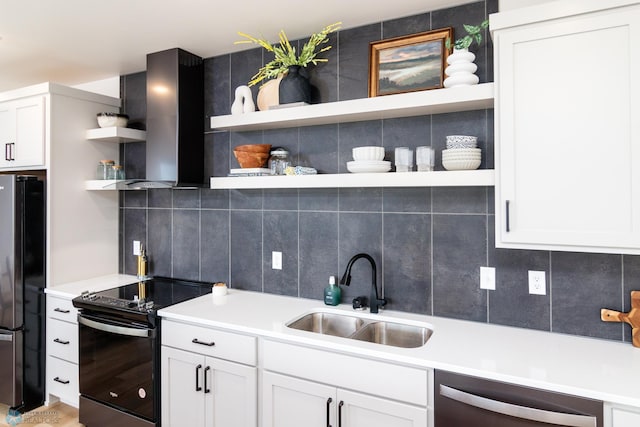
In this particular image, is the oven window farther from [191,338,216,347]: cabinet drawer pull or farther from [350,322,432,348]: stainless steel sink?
[350,322,432,348]: stainless steel sink

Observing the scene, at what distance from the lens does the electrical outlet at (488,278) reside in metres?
1.95

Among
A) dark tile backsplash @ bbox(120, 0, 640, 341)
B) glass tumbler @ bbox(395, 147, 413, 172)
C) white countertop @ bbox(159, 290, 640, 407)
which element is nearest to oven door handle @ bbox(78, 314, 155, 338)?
white countertop @ bbox(159, 290, 640, 407)

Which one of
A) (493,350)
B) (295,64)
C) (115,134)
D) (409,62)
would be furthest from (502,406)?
(115,134)

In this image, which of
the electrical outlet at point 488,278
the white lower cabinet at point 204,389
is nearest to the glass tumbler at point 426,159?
the electrical outlet at point 488,278

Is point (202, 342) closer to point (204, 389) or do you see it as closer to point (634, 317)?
point (204, 389)

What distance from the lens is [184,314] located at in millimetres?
2100

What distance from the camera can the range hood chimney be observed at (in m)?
2.61

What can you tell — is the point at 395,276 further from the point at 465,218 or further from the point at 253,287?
the point at 253,287

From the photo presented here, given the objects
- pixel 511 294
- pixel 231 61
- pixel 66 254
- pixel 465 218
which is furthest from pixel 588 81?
pixel 66 254

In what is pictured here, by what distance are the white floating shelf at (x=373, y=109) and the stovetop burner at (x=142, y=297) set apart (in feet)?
3.60

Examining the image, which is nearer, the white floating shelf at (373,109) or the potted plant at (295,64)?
the white floating shelf at (373,109)

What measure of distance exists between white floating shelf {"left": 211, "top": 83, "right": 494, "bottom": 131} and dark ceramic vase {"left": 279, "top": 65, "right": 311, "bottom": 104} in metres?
0.08

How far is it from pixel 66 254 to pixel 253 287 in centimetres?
140

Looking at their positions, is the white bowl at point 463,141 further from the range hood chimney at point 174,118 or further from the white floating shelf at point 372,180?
the range hood chimney at point 174,118
